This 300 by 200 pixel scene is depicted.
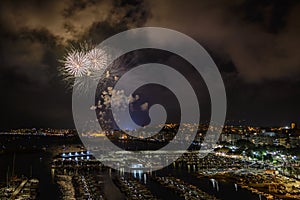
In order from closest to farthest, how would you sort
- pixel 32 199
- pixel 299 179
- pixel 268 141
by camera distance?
pixel 32 199
pixel 299 179
pixel 268 141

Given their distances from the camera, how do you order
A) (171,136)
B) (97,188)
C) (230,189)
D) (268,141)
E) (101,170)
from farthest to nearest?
1. (171,136)
2. (268,141)
3. (101,170)
4. (230,189)
5. (97,188)

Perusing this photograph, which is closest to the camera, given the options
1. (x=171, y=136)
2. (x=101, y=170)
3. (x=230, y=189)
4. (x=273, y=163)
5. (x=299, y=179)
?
(x=230, y=189)

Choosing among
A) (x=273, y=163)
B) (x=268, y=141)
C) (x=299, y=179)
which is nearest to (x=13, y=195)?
(x=299, y=179)

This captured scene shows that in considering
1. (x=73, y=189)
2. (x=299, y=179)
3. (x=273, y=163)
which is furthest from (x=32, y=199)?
(x=273, y=163)

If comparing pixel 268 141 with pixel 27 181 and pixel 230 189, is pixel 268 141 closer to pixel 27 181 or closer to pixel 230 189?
pixel 230 189

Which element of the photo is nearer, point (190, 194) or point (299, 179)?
point (190, 194)

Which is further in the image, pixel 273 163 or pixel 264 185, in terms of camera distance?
pixel 273 163

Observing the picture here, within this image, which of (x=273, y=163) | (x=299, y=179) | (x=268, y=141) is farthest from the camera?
(x=268, y=141)

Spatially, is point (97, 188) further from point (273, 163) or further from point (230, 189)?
point (273, 163)

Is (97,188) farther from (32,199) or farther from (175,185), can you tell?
(175,185)
